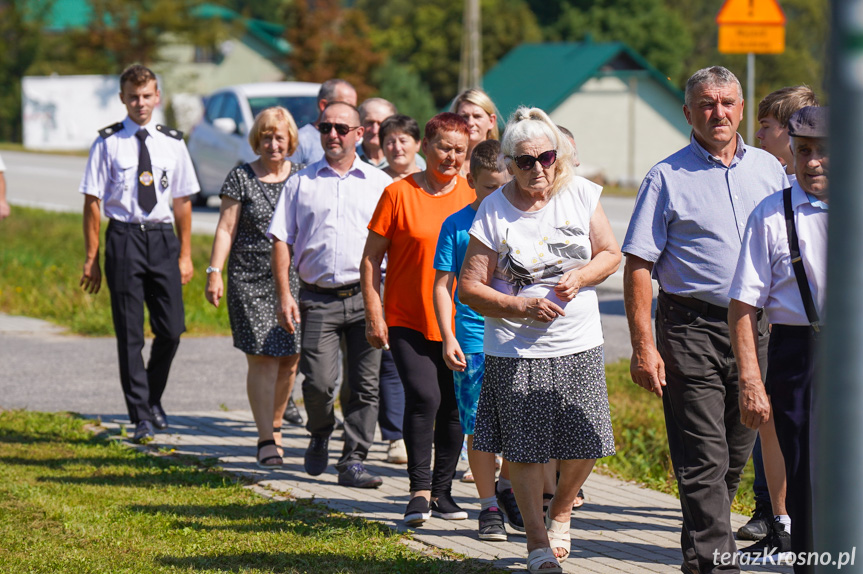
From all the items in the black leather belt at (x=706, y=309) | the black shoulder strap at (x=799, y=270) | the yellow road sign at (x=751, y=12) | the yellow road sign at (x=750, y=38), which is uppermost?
the yellow road sign at (x=751, y=12)

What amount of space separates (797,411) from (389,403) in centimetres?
344

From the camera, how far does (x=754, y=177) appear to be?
4.82 m

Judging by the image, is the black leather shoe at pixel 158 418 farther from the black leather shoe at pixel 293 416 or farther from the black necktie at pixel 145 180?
the black necktie at pixel 145 180

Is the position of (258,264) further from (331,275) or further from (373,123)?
(373,123)

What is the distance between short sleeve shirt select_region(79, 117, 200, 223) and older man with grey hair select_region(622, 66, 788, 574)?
3738mm

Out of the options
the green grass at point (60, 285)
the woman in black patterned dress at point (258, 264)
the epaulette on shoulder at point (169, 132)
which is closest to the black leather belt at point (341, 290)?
the woman in black patterned dress at point (258, 264)

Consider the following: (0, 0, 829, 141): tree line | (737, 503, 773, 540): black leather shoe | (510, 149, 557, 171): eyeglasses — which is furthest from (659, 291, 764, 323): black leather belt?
(0, 0, 829, 141): tree line

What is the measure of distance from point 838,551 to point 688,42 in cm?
6700

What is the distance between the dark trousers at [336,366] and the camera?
6.52 metres

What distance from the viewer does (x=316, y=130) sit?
858cm

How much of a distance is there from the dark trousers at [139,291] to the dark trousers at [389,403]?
141 centimetres

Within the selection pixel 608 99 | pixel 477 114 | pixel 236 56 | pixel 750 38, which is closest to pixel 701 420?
pixel 477 114

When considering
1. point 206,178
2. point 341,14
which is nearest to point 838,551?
point 206,178

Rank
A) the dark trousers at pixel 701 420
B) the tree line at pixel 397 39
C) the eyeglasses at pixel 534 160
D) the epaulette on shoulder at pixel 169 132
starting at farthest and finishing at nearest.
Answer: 1. the tree line at pixel 397 39
2. the epaulette on shoulder at pixel 169 132
3. the eyeglasses at pixel 534 160
4. the dark trousers at pixel 701 420
